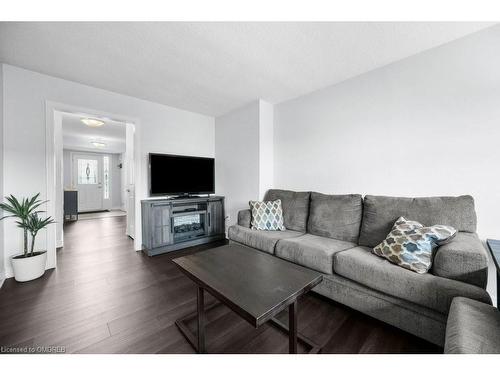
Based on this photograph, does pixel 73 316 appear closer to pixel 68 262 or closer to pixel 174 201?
pixel 68 262

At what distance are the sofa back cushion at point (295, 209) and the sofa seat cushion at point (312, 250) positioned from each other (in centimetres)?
40

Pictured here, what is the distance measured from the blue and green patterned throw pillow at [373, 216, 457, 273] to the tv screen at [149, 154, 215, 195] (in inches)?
112

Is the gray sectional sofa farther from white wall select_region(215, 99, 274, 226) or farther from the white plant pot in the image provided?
the white plant pot

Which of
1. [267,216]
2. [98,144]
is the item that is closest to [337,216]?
[267,216]

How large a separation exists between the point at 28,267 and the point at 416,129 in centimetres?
415

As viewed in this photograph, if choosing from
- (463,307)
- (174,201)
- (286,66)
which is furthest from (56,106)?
(463,307)

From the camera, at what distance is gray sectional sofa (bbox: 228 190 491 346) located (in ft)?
4.06

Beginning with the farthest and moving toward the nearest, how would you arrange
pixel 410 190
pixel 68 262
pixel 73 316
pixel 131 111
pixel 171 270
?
pixel 131 111, pixel 68 262, pixel 171 270, pixel 410 190, pixel 73 316

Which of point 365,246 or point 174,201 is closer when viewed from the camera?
point 365,246

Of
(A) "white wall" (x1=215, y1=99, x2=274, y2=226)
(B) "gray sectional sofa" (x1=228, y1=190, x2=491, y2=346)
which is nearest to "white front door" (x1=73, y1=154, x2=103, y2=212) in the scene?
(A) "white wall" (x1=215, y1=99, x2=274, y2=226)

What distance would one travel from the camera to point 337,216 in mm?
2250

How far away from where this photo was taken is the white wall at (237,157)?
3.23 m

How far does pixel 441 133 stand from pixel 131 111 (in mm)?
3752

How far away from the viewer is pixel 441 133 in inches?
74.5
